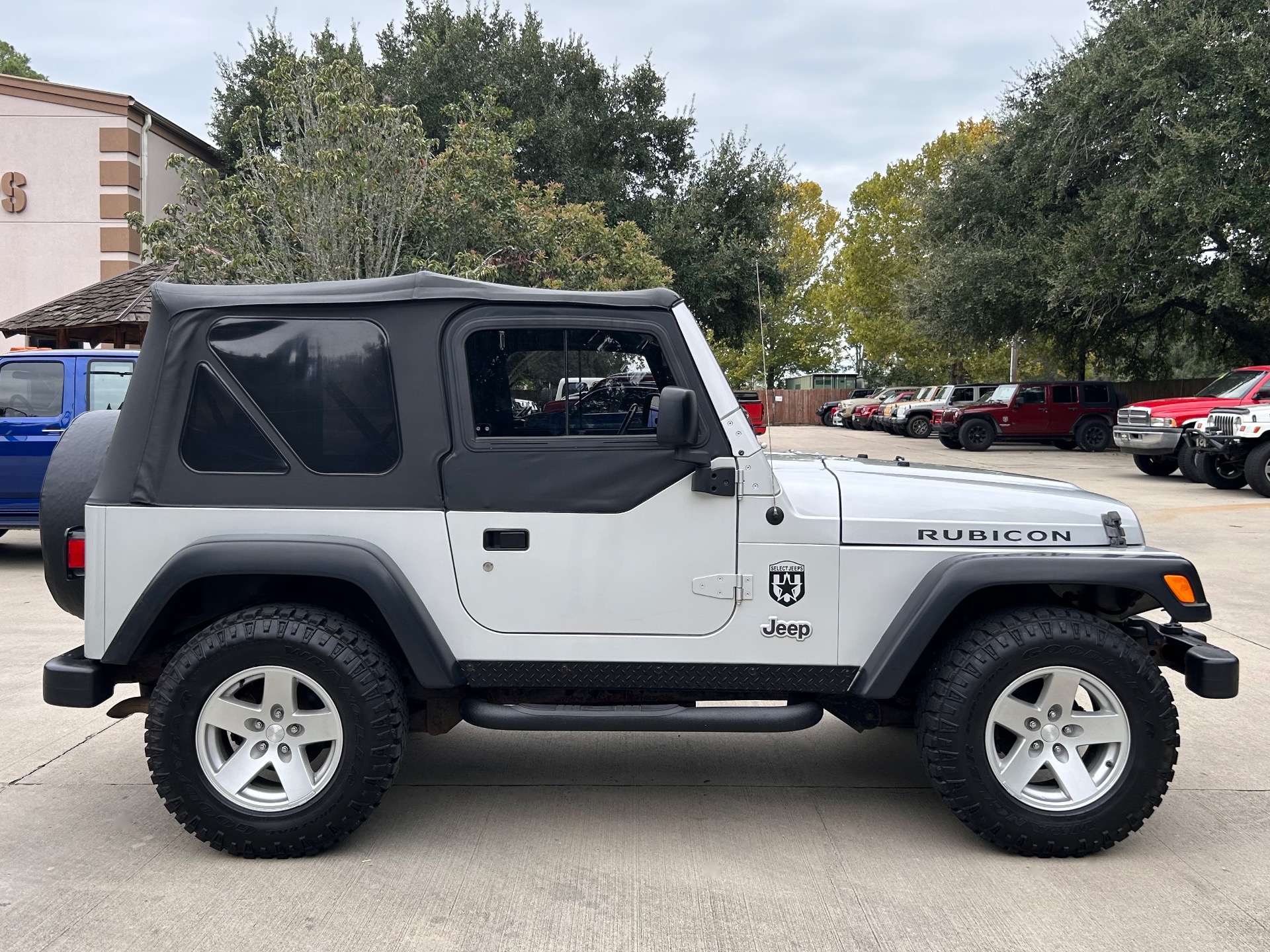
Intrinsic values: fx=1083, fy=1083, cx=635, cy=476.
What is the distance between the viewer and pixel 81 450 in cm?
403

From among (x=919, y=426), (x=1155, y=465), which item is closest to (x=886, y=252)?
(x=919, y=426)

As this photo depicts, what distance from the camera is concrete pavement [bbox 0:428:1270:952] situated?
3.21 meters

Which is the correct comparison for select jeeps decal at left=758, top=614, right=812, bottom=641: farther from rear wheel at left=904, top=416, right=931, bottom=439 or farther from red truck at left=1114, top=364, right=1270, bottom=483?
rear wheel at left=904, top=416, right=931, bottom=439

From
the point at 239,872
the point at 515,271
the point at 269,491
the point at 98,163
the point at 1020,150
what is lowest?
the point at 239,872

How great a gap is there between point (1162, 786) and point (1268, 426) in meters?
14.4

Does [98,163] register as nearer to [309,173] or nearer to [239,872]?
[309,173]

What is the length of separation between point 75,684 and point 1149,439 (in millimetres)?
18387

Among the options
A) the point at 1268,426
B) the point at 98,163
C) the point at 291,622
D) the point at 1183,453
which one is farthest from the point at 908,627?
the point at 98,163

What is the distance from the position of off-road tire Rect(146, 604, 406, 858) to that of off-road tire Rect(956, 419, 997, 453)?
2649cm

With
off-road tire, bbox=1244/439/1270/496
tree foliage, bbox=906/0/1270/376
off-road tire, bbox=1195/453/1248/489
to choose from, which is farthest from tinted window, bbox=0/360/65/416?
tree foliage, bbox=906/0/1270/376

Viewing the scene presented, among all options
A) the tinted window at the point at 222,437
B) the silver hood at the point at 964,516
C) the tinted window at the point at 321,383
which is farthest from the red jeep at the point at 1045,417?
the tinted window at the point at 222,437

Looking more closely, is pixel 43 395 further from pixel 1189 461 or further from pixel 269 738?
pixel 1189 461

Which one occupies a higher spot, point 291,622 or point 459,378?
point 459,378

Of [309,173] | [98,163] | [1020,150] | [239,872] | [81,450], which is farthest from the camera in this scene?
[1020,150]
